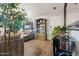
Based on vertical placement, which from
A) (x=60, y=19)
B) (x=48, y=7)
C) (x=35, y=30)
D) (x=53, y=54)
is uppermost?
(x=48, y=7)

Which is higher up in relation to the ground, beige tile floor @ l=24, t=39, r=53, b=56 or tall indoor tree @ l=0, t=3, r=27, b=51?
tall indoor tree @ l=0, t=3, r=27, b=51

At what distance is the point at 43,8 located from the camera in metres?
1.23

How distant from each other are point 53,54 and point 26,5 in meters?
0.53

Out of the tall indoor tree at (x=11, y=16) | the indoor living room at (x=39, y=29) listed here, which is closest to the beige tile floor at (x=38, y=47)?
the indoor living room at (x=39, y=29)

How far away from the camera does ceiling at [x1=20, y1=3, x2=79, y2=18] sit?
4.00 ft

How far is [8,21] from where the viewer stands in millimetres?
1243

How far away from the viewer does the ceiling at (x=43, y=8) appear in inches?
47.9

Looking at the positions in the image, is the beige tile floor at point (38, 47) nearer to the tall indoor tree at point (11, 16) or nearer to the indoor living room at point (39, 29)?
the indoor living room at point (39, 29)

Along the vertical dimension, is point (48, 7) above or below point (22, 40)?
above

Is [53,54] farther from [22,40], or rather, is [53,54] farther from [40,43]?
[22,40]

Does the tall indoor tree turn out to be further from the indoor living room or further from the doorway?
the doorway

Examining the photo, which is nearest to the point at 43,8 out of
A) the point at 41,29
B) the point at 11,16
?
the point at 41,29

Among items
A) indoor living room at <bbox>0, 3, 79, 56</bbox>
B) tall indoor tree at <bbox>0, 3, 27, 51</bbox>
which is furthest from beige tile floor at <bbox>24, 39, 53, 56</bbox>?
tall indoor tree at <bbox>0, 3, 27, 51</bbox>

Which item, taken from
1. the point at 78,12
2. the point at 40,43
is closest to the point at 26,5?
the point at 40,43
